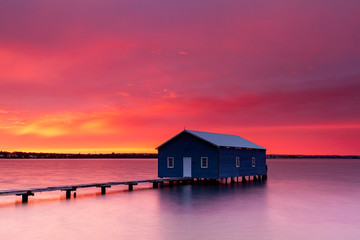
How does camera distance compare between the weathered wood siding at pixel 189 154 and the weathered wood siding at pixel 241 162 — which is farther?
the weathered wood siding at pixel 241 162

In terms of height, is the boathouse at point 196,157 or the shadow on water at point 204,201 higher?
the boathouse at point 196,157

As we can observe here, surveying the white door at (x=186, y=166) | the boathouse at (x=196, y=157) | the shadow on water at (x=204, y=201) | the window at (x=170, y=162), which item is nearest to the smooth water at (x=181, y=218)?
the shadow on water at (x=204, y=201)

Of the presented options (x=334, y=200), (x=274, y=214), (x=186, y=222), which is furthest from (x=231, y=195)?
(x=186, y=222)

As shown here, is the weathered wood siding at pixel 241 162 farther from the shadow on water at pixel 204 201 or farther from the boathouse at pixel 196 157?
the shadow on water at pixel 204 201

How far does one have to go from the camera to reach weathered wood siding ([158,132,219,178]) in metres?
47.1

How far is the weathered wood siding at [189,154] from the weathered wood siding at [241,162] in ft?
3.30

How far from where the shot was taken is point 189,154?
158ft

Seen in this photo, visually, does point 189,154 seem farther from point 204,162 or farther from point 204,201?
point 204,201

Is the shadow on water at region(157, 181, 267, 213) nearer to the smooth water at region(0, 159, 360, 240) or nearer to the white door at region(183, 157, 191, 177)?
the smooth water at region(0, 159, 360, 240)

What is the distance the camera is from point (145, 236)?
63.2 ft

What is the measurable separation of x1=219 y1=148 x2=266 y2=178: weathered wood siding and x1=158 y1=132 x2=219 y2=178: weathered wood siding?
101 centimetres

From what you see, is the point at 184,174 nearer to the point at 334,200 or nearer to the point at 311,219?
the point at 334,200

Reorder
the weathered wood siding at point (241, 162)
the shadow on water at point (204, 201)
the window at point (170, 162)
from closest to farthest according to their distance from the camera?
the shadow on water at point (204, 201)
the weathered wood siding at point (241, 162)
the window at point (170, 162)

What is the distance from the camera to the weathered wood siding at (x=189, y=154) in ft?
155
